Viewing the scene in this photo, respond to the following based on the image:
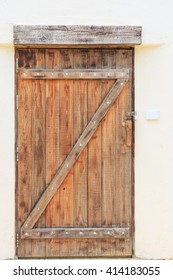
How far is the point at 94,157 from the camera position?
25.7ft

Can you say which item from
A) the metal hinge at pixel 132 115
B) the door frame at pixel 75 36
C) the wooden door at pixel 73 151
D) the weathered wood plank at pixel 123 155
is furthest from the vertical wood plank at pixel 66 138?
the metal hinge at pixel 132 115

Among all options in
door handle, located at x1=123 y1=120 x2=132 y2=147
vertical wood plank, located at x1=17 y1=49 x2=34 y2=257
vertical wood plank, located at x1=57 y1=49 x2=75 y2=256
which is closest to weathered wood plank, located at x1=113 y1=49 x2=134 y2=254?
door handle, located at x1=123 y1=120 x2=132 y2=147

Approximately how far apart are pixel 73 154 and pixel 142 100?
91 centimetres

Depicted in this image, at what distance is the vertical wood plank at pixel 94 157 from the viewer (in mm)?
7816

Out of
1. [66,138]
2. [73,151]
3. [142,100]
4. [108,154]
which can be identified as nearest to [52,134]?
[66,138]

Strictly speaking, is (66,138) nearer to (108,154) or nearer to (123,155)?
(108,154)

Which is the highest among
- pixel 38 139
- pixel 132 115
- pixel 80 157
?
pixel 132 115

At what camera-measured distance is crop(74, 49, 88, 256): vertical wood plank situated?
7.80 metres

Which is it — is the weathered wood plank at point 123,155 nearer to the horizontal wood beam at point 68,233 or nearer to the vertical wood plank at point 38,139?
the horizontal wood beam at point 68,233

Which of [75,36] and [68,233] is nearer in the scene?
[75,36]

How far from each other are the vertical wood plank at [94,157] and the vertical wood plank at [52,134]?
1.09 ft

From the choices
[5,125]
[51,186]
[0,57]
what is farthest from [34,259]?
[0,57]

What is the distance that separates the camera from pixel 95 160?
784 cm

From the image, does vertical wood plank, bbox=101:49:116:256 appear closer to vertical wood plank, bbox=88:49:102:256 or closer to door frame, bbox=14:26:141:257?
vertical wood plank, bbox=88:49:102:256
